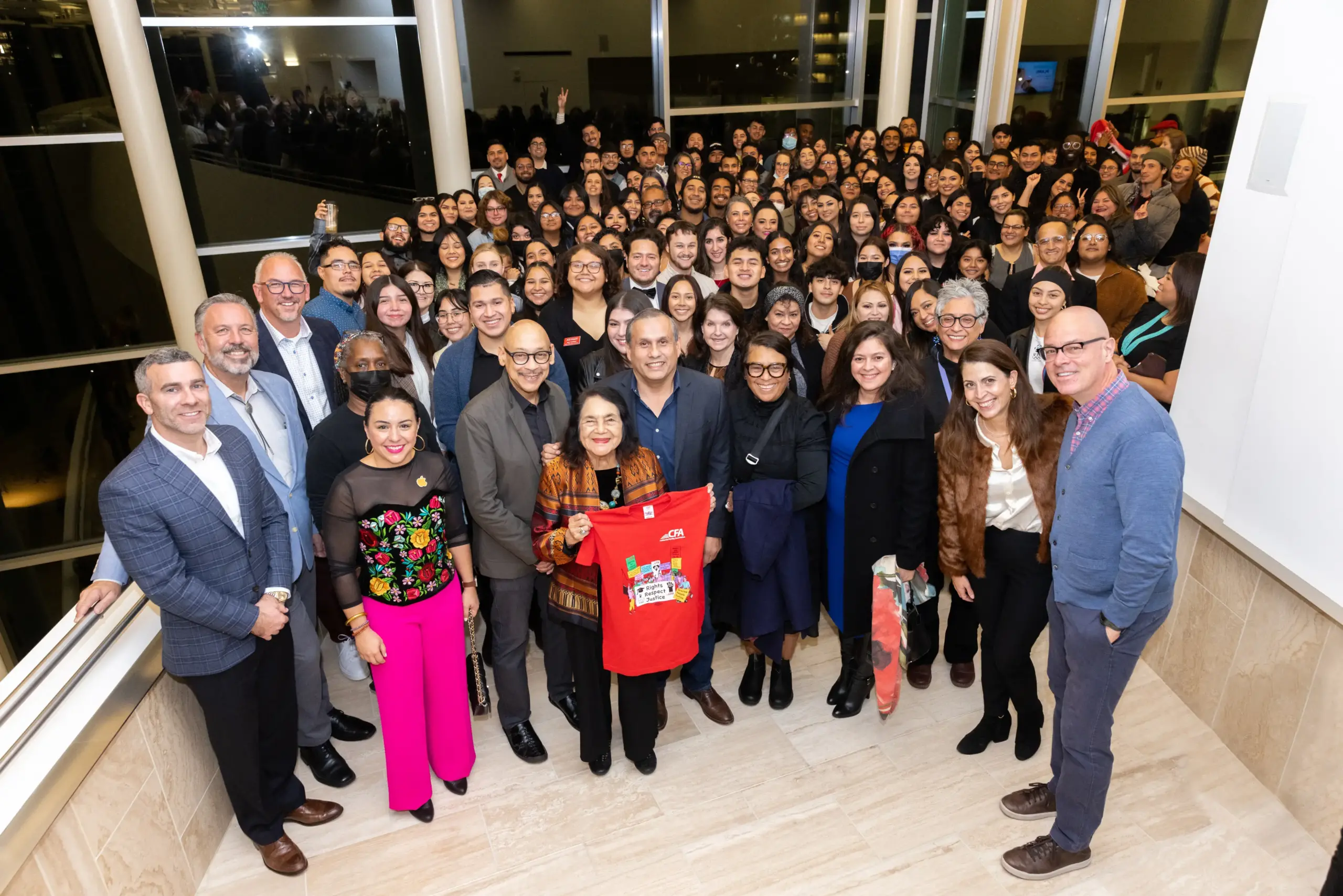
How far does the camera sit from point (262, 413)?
3.39 m

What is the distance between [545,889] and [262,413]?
2.17m

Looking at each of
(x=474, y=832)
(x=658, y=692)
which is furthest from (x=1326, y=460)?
(x=474, y=832)

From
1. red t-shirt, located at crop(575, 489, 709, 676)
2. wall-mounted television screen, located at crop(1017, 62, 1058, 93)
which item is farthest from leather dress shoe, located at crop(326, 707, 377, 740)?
wall-mounted television screen, located at crop(1017, 62, 1058, 93)

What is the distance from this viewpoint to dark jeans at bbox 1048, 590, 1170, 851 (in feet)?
8.89

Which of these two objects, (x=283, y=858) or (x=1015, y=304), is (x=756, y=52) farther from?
(x=283, y=858)

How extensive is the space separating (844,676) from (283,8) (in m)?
8.96

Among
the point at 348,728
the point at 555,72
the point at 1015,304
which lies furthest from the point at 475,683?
the point at 555,72

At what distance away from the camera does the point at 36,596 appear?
8.14 meters

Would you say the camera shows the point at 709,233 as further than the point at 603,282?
Yes

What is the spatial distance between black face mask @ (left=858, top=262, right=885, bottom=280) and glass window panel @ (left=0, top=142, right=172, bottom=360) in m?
7.23

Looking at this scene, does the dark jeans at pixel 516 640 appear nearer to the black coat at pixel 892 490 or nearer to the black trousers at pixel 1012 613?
the black coat at pixel 892 490

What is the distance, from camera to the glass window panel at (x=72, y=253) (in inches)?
311

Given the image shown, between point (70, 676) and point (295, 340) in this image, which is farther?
point (295, 340)

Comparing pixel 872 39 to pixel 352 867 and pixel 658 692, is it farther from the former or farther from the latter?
pixel 352 867
